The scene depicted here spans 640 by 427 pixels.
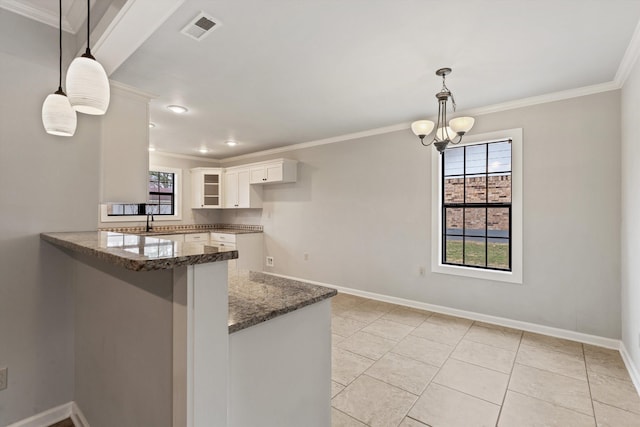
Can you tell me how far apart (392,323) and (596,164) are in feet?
8.38

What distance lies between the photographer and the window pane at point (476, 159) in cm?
359

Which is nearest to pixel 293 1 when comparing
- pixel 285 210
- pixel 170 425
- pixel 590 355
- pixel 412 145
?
pixel 170 425

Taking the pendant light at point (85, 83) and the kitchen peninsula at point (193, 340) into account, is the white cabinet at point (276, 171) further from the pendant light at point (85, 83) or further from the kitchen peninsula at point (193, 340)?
the pendant light at point (85, 83)

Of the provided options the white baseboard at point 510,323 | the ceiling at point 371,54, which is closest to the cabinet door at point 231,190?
the ceiling at point 371,54

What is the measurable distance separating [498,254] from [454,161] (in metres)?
1.25

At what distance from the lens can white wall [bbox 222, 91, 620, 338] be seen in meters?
2.84

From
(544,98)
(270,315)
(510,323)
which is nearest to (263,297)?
(270,315)

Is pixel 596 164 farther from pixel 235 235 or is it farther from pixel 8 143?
pixel 235 235

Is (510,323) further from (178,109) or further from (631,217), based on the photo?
(178,109)

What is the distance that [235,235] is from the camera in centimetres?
559

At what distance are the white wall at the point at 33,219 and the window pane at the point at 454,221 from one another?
12.1 ft

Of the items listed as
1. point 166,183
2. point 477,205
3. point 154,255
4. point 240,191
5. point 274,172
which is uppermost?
point 274,172

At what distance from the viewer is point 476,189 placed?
145 inches

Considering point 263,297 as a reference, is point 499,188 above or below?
above
